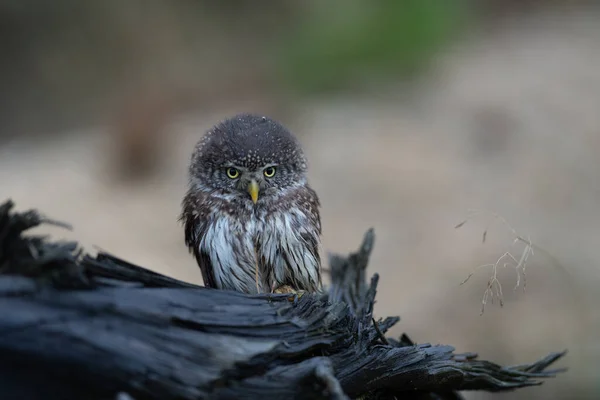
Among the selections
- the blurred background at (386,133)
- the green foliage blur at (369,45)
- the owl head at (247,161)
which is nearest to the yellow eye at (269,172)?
the owl head at (247,161)

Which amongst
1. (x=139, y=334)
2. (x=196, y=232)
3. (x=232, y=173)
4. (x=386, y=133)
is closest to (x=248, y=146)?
(x=232, y=173)

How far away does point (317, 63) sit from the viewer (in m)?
15.1

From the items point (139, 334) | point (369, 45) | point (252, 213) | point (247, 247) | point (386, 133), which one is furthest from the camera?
point (369, 45)

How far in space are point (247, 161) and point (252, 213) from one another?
0.31 m

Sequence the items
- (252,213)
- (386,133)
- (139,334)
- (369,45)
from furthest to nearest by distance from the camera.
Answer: (369,45) → (386,133) → (252,213) → (139,334)

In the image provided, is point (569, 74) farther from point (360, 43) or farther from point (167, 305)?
point (167, 305)

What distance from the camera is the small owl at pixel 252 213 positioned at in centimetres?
453

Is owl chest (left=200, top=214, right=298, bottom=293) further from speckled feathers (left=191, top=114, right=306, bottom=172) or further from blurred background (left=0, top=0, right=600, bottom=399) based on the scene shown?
blurred background (left=0, top=0, right=600, bottom=399)

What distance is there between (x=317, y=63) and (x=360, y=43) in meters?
0.94

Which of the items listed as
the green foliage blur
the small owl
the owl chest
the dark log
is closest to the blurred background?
the green foliage blur

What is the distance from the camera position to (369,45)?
1474 cm

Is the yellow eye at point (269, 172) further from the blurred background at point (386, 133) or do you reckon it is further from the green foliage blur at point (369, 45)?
the green foliage blur at point (369, 45)

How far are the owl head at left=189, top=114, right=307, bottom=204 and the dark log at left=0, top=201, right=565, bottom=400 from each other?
1121mm

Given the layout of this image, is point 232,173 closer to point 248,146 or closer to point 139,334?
point 248,146
